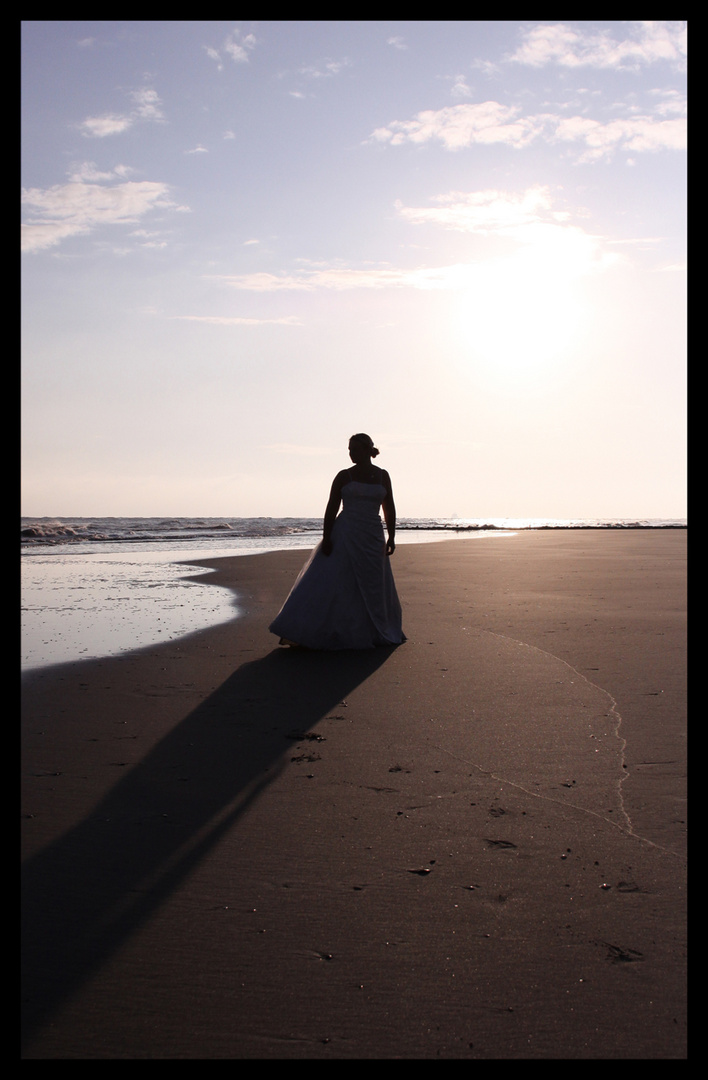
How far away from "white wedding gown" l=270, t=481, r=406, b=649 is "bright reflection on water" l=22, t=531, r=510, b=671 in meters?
1.61

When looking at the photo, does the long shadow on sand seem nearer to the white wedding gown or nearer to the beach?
the beach

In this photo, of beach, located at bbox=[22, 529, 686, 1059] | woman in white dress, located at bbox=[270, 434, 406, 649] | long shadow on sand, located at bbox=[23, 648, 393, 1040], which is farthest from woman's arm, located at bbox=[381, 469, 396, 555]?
long shadow on sand, located at bbox=[23, 648, 393, 1040]

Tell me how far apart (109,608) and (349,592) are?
452cm

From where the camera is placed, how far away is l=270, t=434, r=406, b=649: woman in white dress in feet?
24.6

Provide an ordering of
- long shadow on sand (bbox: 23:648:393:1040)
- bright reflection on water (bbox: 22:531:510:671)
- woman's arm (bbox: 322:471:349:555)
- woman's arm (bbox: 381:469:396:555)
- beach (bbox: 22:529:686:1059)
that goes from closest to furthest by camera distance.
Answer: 1. beach (bbox: 22:529:686:1059)
2. long shadow on sand (bbox: 23:648:393:1040)
3. woman's arm (bbox: 322:471:349:555)
4. bright reflection on water (bbox: 22:531:510:671)
5. woman's arm (bbox: 381:469:396:555)

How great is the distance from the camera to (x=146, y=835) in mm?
3072

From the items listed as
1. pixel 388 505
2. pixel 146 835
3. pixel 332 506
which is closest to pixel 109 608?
pixel 332 506

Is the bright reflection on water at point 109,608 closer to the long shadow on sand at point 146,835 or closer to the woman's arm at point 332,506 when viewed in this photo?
the woman's arm at point 332,506

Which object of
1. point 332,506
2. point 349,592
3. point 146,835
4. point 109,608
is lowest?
point 146,835

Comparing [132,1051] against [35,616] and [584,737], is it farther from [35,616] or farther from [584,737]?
[35,616]

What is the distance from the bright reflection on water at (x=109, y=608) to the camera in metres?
7.69

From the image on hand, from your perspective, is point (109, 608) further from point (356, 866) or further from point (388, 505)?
point (356, 866)

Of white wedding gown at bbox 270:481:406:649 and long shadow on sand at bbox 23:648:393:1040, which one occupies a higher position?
white wedding gown at bbox 270:481:406:649
